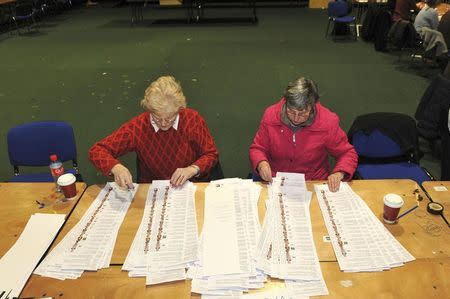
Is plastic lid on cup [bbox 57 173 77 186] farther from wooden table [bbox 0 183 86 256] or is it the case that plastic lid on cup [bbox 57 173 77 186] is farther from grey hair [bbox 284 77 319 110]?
grey hair [bbox 284 77 319 110]

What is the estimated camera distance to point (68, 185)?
6.27 feet

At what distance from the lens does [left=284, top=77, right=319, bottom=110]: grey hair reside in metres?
2.00

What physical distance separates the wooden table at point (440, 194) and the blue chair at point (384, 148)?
2.31ft

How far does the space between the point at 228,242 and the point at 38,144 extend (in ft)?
6.03

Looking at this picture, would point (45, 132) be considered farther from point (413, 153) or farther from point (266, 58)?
point (266, 58)

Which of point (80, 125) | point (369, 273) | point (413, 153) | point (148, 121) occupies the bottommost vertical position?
point (80, 125)

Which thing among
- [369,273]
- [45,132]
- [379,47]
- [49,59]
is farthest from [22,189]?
[379,47]

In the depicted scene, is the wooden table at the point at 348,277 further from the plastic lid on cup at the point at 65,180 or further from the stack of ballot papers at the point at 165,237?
the plastic lid on cup at the point at 65,180

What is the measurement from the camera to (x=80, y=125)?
177 inches

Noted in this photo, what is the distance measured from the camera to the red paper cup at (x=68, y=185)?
190 centimetres

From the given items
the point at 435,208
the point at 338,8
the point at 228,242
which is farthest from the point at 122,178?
the point at 338,8

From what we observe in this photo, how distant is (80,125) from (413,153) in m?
3.61

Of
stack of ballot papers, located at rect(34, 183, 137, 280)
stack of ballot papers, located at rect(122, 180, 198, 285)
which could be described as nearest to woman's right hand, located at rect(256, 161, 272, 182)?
stack of ballot papers, located at rect(122, 180, 198, 285)

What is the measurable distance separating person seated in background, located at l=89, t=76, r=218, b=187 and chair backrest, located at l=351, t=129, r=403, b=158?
117 cm
